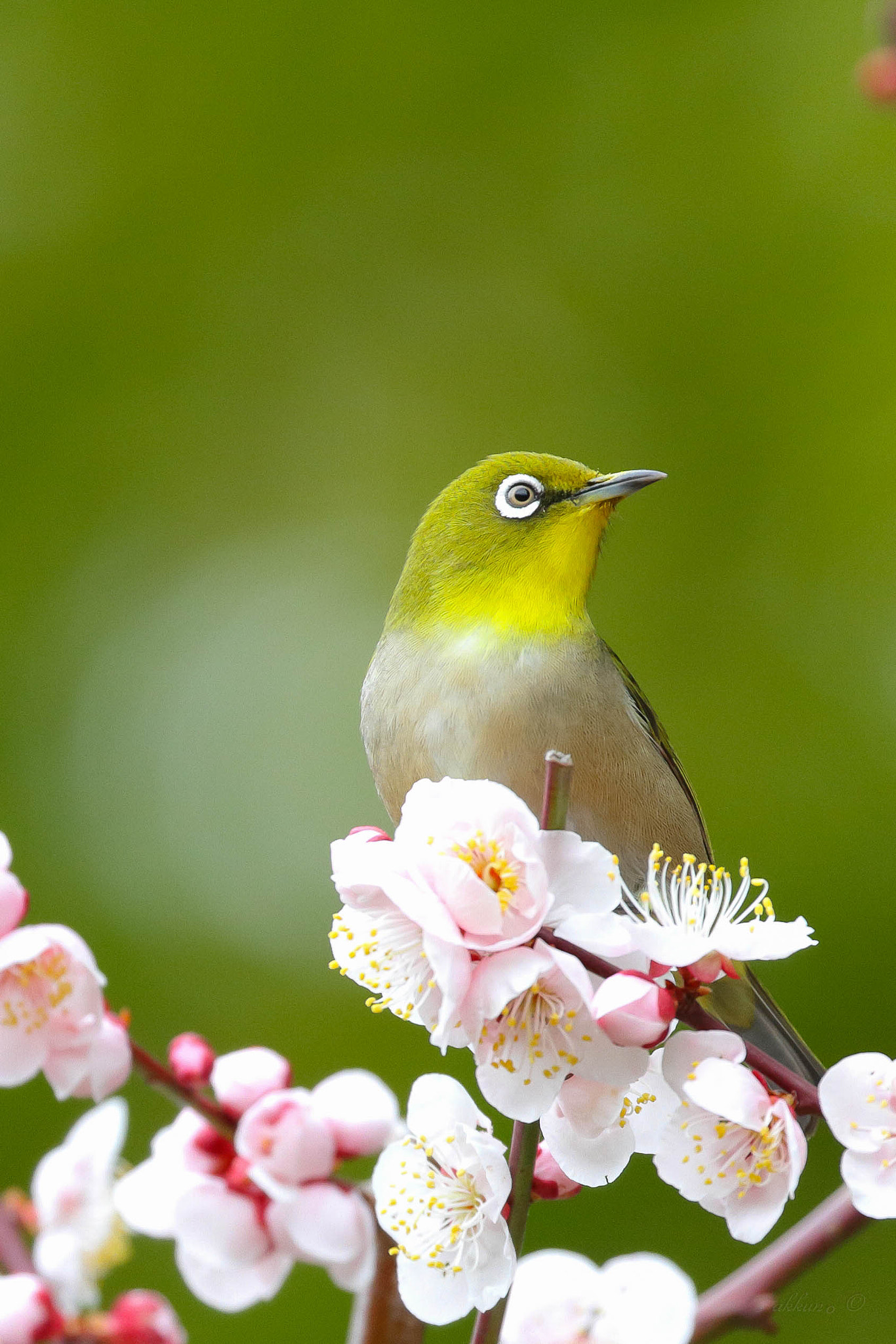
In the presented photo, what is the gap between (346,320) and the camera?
5.41 metres

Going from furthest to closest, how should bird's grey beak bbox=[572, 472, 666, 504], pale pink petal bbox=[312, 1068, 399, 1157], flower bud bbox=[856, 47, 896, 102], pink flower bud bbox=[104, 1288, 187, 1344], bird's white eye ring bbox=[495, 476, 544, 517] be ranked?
1. bird's white eye ring bbox=[495, 476, 544, 517]
2. bird's grey beak bbox=[572, 472, 666, 504]
3. flower bud bbox=[856, 47, 896, 102]
4. pale pink petal bbox=[312, 1068, 399, 1157]
5. pink flower bud bbox=[104, 1288, 187, 1344]

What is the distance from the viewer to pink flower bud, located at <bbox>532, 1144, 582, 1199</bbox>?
1574 millimetres

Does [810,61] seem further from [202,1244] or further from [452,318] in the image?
[202,1244]

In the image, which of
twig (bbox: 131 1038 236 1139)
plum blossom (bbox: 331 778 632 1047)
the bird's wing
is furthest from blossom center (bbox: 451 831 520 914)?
the bird's wing

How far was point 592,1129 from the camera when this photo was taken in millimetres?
1561

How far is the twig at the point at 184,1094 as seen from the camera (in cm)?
127

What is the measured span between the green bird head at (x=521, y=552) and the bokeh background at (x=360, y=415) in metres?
1.18

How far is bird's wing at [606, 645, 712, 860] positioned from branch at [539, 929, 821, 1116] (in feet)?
5.21

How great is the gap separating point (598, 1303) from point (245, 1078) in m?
0.60

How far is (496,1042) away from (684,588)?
3.05m

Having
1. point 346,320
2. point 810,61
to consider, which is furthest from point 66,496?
point 810,61

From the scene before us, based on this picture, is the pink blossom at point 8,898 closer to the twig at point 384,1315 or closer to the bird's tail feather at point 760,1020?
the twig at point 384,1315

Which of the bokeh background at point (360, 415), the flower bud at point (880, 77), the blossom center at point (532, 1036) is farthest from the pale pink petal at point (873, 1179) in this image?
the bokeh background at point (360, 415)

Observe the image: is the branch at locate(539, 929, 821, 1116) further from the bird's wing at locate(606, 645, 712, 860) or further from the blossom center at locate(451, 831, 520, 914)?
the bird's wing at locate(606, 645, 712, 860)
